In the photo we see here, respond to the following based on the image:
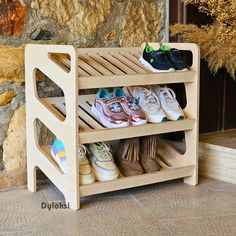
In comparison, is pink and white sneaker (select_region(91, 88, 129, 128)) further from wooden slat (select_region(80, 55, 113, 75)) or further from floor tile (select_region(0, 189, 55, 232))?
floor tile (select_region(0, 189, 55, 232))

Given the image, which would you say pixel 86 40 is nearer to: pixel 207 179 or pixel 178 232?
pixel 207 179

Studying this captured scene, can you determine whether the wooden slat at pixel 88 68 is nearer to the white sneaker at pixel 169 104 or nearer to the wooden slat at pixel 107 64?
the wooden slat at pixel 107 64

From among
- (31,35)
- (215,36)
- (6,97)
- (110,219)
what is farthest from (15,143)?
(215,36)

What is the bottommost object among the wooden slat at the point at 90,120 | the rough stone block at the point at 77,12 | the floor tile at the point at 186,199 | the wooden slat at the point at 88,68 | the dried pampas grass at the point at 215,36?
the floor tile at the point at 186,199

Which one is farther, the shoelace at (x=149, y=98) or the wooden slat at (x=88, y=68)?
the shoelace at (x=149, y=98)

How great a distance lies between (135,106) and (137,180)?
279mm

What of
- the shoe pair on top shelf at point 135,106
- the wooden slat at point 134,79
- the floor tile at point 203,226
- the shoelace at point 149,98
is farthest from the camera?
the shoelace at point 149,98

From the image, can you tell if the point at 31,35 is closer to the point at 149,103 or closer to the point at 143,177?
the point at 149,103

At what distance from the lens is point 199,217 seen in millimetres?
1439

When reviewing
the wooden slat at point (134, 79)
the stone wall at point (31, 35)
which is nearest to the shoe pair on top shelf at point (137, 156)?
the wooden slat at point (134, 79)

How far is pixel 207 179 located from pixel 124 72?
0.63 m

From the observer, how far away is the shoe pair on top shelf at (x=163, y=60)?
1.64 metres

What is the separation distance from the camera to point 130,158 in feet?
5.41

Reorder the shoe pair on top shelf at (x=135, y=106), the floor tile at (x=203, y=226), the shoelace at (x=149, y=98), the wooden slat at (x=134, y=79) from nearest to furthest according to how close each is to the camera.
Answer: the floor tile at (x=203, y=226) < the wooden slat at (x=134, y=79) < the shoe pair on top shelf at (x=135, y=106) < the shoelace at (x=149, y=98)
